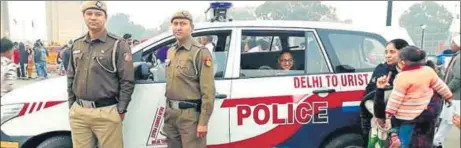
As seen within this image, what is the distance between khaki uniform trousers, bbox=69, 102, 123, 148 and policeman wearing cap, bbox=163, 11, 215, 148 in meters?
0.41

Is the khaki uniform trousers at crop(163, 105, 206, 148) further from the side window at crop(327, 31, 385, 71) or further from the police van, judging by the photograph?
the side window at crop(327, 31, 385, 71)

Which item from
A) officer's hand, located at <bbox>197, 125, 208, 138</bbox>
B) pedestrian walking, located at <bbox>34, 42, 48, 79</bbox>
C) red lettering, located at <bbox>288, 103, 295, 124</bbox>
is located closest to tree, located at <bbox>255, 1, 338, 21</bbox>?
red lettering, located at <bbox>288, 103, 295, 124</bbox>

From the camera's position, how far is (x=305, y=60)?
168 inches

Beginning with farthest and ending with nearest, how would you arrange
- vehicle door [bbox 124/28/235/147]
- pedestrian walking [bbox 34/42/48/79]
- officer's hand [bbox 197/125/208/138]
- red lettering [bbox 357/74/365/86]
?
pedestrian walking [bbox 34/42/48/79] < red lettering [bbox 357/74/365/86] < vehicle door [bbox 124/28/235/147] < officer's hand [bbox 197/125/208/138]

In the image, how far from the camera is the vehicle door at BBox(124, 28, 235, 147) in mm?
3924

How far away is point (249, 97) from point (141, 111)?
2.89ft

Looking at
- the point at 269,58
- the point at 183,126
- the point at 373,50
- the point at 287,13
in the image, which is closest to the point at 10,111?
the point at 183,126

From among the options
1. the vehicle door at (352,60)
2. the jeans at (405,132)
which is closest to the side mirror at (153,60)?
the vehicle door at (352,60)

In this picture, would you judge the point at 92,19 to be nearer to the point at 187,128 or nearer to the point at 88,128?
the point at 88,128

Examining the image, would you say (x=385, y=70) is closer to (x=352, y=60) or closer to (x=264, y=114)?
(x=352, y=60)

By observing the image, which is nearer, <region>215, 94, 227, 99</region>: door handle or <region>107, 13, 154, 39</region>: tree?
<region>215, 94, 227, 99</region>: door handle

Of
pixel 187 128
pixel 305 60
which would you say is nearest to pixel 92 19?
pixel 187 128

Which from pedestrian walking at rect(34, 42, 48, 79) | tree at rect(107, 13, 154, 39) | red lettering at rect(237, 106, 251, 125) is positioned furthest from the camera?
pedestrian walking at rect(34, 42, 48, 79)

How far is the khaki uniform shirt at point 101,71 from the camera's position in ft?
11.5
